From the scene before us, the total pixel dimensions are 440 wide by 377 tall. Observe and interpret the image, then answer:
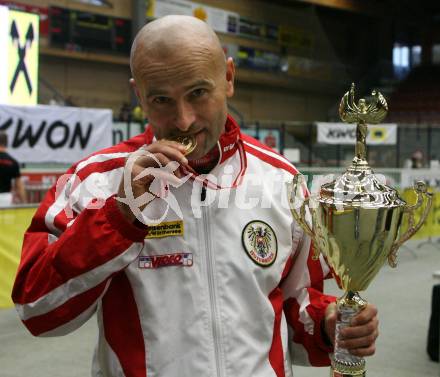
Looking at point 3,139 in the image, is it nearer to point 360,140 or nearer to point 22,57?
point 22,57

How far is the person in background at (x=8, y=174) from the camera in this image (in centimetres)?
648

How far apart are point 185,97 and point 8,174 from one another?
570cm

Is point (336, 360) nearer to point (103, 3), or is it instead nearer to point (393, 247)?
point (393, 247)

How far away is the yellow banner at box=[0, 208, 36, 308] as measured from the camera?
506 centimetres

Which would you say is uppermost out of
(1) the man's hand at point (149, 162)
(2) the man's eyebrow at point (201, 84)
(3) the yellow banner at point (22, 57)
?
(3) the yellow banner at point (22, 57)

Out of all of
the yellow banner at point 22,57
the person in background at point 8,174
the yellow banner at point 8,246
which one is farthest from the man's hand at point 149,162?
the person in background at point 8,174

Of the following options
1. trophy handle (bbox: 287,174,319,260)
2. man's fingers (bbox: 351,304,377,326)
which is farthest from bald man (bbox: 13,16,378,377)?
trophy handle (bbox: 287,174,319,260)

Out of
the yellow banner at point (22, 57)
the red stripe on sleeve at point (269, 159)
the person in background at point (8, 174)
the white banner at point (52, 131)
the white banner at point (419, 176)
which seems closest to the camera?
the red stripe on sleeve at point (269, 159)

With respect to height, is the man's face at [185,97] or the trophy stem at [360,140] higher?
the man's face at [185,97]

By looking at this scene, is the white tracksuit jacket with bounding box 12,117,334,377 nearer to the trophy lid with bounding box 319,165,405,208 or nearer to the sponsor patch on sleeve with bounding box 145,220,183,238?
the sponsor patch on sleeve with bounding box 145,220,183,238

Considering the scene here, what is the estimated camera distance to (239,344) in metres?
1.31

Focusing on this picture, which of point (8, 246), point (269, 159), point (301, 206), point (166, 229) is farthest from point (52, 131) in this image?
point (301, 206)

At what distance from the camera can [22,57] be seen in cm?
561

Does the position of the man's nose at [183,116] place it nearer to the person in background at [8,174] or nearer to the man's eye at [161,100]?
the man's eye at [161,100]
